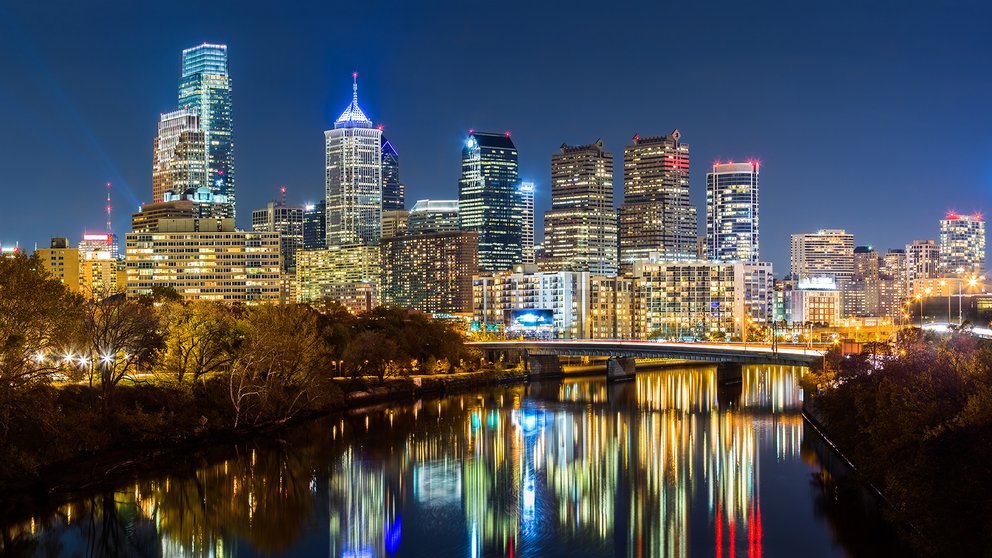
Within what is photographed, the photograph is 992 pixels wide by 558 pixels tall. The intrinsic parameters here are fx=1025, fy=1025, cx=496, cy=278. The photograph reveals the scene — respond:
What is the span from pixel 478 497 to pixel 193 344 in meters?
27.4

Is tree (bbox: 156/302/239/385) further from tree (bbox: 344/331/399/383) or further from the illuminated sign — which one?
the illuminated sign

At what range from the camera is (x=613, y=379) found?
12075 cm

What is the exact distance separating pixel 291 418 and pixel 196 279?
123595 mm

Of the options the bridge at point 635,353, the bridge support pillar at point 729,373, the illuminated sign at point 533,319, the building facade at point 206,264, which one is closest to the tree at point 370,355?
the bridge at point 635,353

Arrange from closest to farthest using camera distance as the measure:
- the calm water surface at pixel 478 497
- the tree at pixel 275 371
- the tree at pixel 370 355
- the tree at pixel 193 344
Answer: the calm water surface at pixel 478 497
the tree at pixel 193 344
the tree at pixel 275 371
the tree at pixel 370 355

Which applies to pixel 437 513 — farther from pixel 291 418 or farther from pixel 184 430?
pixel 291 418

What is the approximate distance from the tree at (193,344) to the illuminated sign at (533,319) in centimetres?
11008

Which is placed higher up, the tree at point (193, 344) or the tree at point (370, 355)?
the tree at point (193, 344)

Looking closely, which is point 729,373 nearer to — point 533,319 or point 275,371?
point 275,371

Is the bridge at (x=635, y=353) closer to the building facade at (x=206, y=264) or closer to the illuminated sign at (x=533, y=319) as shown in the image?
the illuminated sign at (x=533, y=319)

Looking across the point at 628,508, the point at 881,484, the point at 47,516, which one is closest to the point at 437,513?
the point at 628,508

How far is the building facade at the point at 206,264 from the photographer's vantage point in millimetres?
189000

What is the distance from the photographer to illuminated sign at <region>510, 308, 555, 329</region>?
601 feet

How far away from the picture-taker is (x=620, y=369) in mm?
123250
